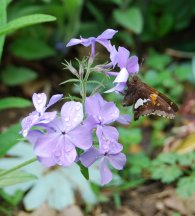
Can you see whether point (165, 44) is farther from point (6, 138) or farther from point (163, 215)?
point (6, 138)

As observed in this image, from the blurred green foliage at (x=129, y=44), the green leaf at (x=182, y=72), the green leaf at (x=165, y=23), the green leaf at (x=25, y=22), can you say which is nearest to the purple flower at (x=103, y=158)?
the green leaf at (x=25, y=22)

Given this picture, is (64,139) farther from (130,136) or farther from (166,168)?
(130,136)

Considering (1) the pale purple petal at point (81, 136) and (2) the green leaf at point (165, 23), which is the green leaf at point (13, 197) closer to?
(1) the pale purple petal at point (81, 136)

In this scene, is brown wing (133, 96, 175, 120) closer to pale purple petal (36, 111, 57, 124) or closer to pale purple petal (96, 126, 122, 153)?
pale purple petal (96, 126, 122, 153)

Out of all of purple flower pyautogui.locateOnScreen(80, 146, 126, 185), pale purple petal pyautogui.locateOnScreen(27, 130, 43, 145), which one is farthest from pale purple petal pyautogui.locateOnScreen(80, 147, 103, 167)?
pale purple petal pyautogui.locateOnScreen(27, 130, 43, 145)

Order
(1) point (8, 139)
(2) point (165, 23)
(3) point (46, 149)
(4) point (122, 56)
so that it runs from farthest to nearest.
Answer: (2) point (165, 23), (1) point (8, 139), (4) point (122, 56), (3) point (46, 149)

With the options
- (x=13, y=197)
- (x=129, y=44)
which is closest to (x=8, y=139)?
(x=13, y=197)
